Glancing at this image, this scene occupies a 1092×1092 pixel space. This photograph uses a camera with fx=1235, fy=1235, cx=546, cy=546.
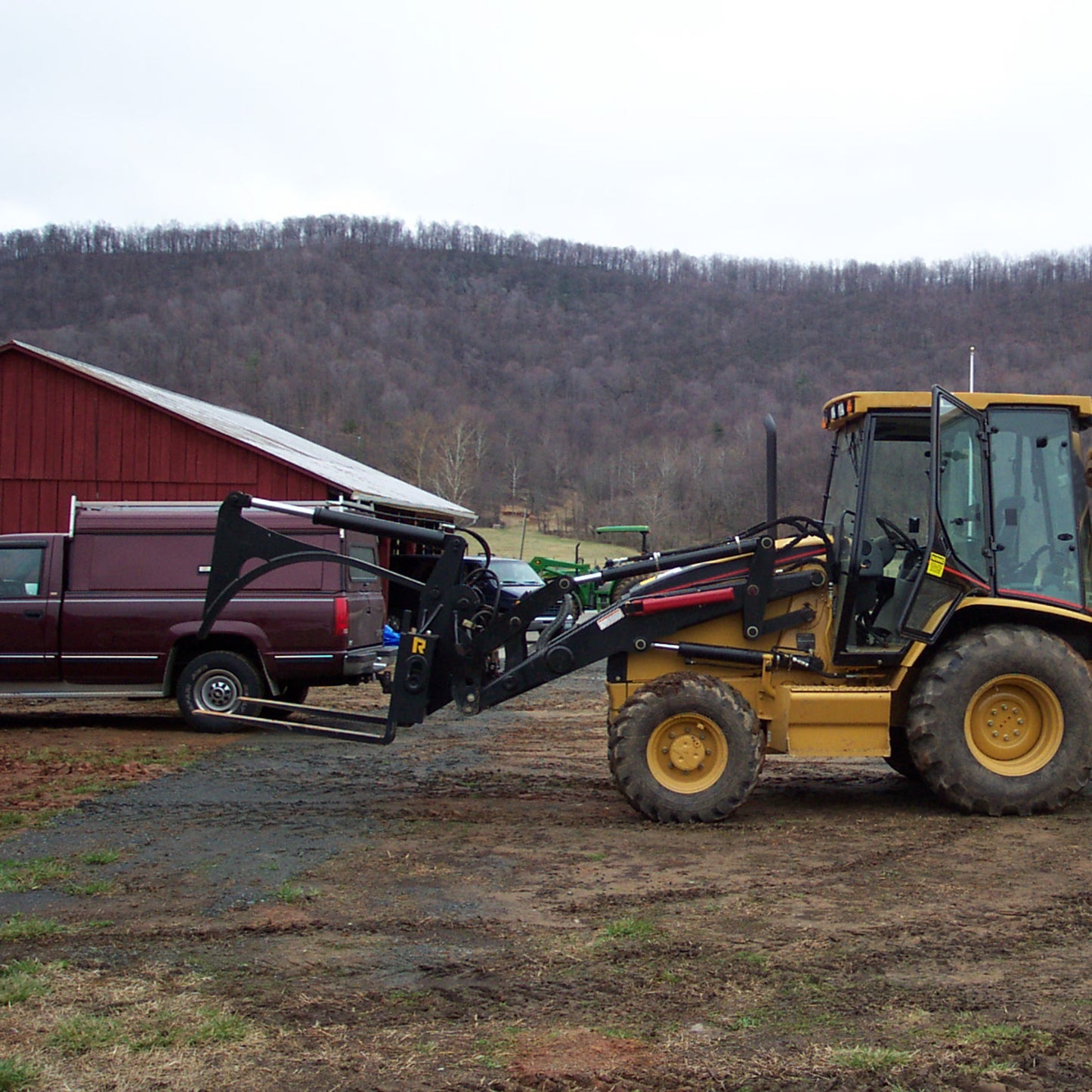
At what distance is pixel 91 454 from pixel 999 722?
59.4 feet

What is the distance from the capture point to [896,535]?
8648 mm

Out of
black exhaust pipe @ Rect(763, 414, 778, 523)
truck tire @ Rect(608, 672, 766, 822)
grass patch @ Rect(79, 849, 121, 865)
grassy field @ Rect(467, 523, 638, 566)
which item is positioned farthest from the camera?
grassy field @ Rect(467, 523, 638, 566)

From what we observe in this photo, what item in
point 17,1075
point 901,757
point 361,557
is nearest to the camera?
point 17,1075

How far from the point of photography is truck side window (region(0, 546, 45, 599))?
13.1 m

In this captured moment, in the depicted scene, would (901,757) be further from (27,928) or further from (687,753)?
(27,928)

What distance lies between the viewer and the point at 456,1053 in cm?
437

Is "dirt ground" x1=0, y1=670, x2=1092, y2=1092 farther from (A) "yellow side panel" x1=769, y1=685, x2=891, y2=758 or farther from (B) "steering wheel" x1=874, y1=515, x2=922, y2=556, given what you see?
(B) "steering wheel" x1=874, y1=515, x2=922, y2=556

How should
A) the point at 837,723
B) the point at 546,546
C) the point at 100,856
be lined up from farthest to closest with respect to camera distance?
the point at 546,546 < the point at 837,723 < the point at 100,856

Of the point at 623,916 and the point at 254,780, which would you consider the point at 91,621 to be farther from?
the point at 623,916

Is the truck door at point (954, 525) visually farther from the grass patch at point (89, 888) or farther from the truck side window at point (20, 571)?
the truck side window at point (20, 571)

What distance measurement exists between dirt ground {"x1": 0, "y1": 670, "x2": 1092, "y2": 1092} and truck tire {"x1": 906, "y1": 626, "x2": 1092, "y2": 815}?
245 mm

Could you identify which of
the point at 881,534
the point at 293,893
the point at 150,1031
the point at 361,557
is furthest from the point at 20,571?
the point at 150,1031

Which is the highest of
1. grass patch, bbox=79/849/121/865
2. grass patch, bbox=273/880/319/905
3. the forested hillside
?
the forested hillside

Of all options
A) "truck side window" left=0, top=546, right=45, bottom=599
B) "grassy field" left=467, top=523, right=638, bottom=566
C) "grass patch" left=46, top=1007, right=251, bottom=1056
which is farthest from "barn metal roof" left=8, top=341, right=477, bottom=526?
"grassy field" left=467, top=523, right=638, bottom=566
